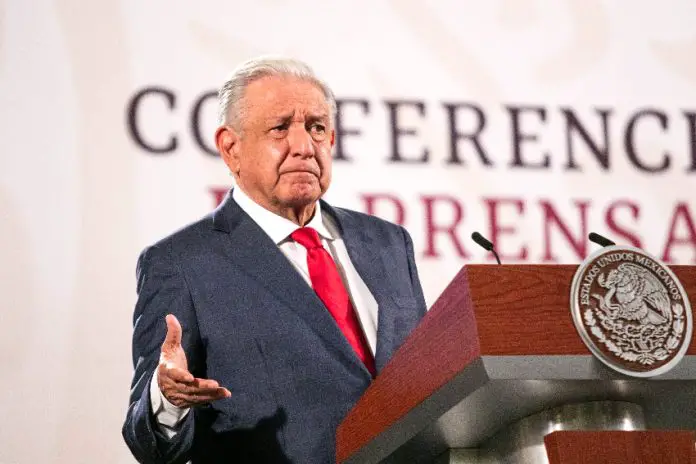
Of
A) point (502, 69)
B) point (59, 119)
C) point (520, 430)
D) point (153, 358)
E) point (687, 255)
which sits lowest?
point (520, 430)

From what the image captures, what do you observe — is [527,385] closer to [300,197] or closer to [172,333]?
Answer: [172,333]

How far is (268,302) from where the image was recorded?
2104 millimetres

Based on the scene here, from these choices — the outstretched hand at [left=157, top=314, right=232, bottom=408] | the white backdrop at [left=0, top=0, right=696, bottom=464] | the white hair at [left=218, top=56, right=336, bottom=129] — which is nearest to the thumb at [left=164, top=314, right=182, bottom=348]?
the outstretched hand at [left=157, top=314, right=232, bottom=408]

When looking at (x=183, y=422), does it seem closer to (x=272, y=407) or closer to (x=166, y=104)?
(x=272, y=407)

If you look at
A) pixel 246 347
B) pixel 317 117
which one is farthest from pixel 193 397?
pixel 317 117

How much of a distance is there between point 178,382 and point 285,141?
703mm

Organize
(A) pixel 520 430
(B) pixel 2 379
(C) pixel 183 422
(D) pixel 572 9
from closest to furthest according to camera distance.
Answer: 1. (A) pixel 520 430
2. (C) pixel 183 422
3. (B) pixel 2 379
4. (D) pixel 572 9

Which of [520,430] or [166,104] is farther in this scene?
[166,104]

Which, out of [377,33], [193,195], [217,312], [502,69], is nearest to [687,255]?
[502,69]

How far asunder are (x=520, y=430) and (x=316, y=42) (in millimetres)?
1781

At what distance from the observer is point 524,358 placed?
1.34 meters

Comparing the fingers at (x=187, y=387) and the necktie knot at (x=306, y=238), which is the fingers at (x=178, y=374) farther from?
the necktie knot at (x=306, y=238)

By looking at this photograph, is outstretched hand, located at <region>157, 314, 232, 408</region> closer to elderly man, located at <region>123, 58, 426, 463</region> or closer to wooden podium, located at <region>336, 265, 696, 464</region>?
elderly man, located at <region>123, 58, 426, 463</region>

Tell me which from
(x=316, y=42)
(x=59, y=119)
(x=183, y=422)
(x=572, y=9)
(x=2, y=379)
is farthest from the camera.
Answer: (x=572, y=9)
